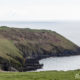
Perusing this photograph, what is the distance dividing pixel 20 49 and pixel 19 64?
3864 centimetres

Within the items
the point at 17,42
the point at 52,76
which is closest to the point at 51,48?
the point at 17,42

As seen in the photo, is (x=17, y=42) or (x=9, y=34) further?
(x=9, y=34)

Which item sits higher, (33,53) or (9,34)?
(9,34)

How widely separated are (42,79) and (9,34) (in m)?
153

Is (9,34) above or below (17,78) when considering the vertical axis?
above

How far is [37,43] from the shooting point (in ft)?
644

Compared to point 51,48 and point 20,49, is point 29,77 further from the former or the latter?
point 51,48

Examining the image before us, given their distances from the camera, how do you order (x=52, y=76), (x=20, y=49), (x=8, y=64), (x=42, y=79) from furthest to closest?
(x=20, y=49) < (x=8, y=64) < (x=52, y=76) < (x=42, y=79)

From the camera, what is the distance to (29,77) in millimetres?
46469

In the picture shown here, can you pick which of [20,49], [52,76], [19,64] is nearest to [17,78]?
[52,76]

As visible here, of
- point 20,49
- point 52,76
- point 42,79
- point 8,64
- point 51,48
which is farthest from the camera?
point 51,48

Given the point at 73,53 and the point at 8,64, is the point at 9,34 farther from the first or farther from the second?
the point at 8,64

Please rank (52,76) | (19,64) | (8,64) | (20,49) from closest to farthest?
(52,76) → (8,64) → (19,64) → (20,49)

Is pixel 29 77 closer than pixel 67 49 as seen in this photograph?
Yes
